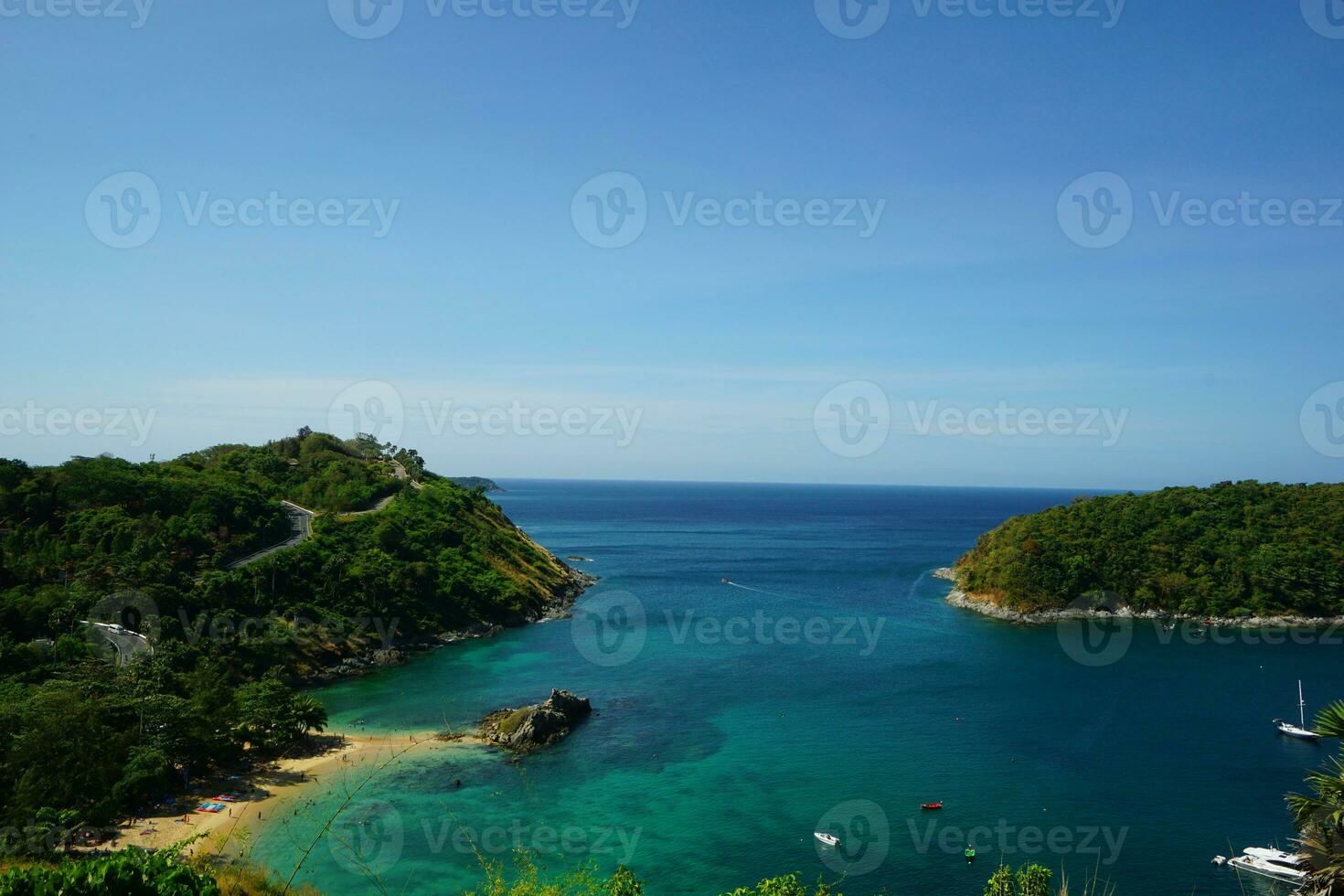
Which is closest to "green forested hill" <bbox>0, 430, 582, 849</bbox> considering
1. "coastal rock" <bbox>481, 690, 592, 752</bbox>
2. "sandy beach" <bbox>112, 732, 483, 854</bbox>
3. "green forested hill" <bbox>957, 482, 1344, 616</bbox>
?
"sandy beach" <bbox>112, 732, 483, 854</bbox>

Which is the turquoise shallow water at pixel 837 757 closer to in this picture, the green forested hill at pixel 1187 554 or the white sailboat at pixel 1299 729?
the white sailboat at pixel 1299 729

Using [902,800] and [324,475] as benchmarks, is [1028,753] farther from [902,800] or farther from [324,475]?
[324,475]

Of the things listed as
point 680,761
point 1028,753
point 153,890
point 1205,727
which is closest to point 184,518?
point 680,761

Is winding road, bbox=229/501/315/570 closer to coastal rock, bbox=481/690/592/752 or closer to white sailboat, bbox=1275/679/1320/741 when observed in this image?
coastal rock, bbox=481/690/592/752

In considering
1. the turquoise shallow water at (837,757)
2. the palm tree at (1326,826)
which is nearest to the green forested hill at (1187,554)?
the turquoise shallow water at (837,757)

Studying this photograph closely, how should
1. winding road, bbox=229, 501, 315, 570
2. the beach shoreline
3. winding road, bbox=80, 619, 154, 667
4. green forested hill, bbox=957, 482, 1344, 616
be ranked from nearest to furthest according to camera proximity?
winding road, bbox=80, 619, 154, 667, winding road, bbox=229, 501, 315, 570, the beach shoreline, green forested hill, bbox=957, 482, 1344, 616

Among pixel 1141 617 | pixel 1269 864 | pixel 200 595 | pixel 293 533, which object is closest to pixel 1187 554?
pixel 1141 617

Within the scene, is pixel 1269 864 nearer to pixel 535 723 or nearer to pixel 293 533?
pixel 535 723
